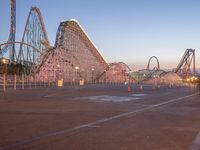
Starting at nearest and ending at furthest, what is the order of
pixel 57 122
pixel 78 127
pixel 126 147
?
pixel 126 147 → pixel 78 127 → pixel 57 122

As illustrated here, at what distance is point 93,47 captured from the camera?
6669 cm

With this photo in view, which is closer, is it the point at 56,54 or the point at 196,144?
the point at 196,144

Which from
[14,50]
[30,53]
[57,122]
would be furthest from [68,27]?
[57,122]

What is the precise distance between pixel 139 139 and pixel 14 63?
6094 centimetres

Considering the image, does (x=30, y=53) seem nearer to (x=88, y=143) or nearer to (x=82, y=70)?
(x=82, y=70)

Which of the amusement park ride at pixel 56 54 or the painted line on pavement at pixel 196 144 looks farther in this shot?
the amusement park ride at pixel 56 54

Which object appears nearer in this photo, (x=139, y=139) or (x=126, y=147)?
(x=126, y=147)

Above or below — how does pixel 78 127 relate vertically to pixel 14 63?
below

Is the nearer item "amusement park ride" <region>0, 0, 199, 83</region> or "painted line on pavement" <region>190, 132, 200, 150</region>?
"painted line on pavement" <region>190, 132, 200, 150</region>

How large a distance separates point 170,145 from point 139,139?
83 centimetres

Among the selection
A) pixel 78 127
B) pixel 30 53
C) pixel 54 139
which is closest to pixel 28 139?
pixel 54 139

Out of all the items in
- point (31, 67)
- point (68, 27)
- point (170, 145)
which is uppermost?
point (68, 27)

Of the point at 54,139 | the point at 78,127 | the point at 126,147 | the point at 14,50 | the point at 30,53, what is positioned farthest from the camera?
the point at 14,50

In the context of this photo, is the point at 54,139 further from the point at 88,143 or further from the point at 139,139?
the point at 139,139
